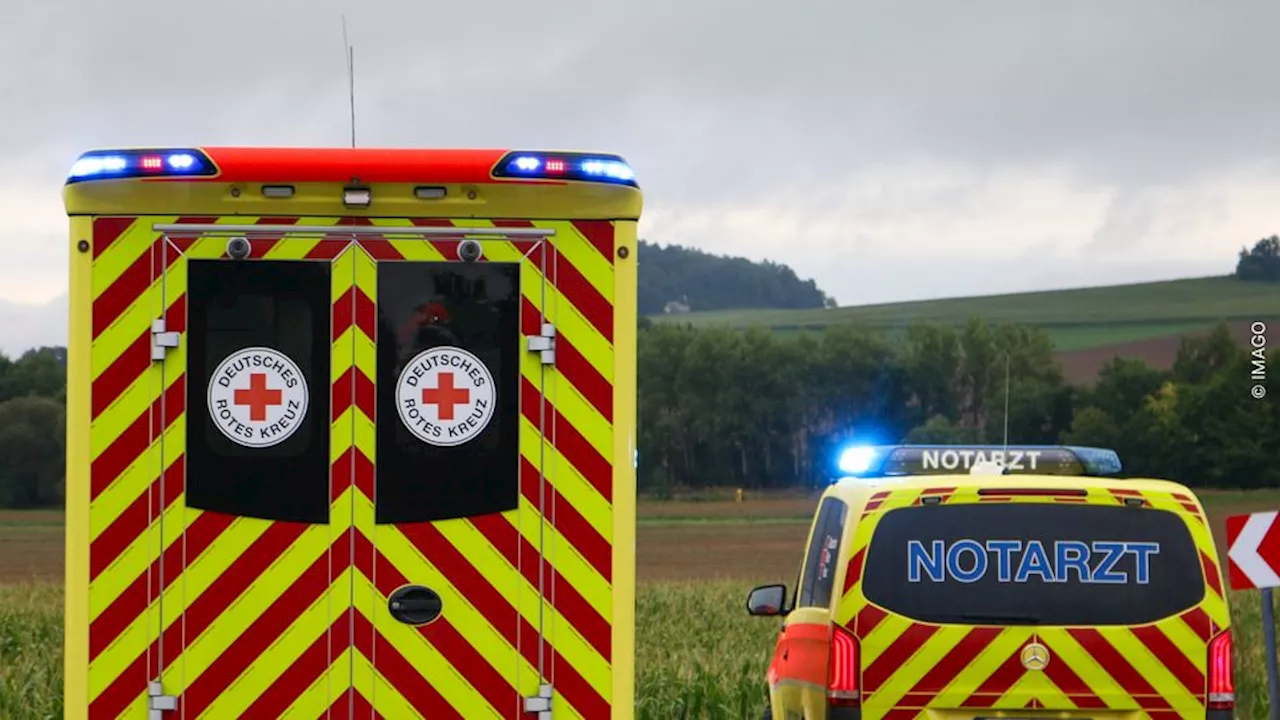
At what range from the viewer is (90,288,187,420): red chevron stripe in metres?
6.72

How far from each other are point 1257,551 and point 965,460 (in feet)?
15.7

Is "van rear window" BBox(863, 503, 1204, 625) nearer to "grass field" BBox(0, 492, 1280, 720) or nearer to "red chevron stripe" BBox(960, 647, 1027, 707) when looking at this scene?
"red chevron stripe" BBox(960, 647, 1027, 707)

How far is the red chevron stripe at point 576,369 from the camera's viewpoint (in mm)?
6824

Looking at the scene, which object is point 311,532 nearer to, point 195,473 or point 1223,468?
point 195,473

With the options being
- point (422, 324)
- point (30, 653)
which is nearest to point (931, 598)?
point (422, 324)

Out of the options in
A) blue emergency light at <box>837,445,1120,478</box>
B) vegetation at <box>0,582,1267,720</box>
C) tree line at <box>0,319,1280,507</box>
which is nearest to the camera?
blue emergency light at <box>837,445,1120,478</box>

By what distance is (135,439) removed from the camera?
22.1 feet

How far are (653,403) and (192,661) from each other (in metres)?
107

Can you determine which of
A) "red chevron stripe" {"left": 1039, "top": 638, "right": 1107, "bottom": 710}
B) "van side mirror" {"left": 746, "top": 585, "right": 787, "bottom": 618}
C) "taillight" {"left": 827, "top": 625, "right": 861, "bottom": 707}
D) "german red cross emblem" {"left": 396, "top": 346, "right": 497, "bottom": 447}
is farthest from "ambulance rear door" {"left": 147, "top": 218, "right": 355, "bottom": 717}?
"van side mirror" {"left": 746, "top": 585, "right": 787, "bottom": 618}

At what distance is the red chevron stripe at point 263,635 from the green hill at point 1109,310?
95183 mm

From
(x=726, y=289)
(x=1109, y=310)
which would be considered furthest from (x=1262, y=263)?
(x=726, y=289)

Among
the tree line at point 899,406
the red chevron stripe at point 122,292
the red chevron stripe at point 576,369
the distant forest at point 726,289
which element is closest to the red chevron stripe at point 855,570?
the red chevron stripe at point 576,369

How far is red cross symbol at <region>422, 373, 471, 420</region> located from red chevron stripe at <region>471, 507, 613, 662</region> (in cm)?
37

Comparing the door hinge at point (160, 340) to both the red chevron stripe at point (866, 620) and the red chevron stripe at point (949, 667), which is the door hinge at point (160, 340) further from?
the red chevron stripe at point (949, 667)
